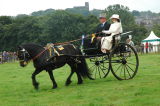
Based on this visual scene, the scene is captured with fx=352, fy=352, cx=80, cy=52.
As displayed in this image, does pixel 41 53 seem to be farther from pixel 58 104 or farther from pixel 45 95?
pixel 58 104

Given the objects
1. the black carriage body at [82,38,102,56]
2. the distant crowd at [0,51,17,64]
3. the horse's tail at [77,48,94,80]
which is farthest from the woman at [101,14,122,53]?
the distant crowd at [0,51,17,64]

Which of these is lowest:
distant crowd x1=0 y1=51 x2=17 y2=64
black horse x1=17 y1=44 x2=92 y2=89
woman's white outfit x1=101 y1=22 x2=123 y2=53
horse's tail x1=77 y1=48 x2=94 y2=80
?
distant crowd x1=0 y1=51 x2=17 y2=64

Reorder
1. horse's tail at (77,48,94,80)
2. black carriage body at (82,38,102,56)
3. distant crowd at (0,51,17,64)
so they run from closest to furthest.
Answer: black carriage body at (82,38,102,56), horse's tail at (77,48,94,80), distant crowd at (0,51,17,64)

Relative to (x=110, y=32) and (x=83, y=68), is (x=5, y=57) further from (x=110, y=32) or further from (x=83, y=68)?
(x=110, y=32)

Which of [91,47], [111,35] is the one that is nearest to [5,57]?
[91,47]

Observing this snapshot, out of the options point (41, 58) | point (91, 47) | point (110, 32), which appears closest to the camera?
point (41, 58)

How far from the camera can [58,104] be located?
901 centimetres

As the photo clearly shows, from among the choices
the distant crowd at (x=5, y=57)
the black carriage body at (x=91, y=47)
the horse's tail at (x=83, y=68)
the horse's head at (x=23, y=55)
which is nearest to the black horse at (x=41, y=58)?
the horse's head at (x=23, y=55)

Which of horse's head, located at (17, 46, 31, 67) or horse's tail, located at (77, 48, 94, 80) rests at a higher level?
horse's head, located at (17, 46, 31, 67)

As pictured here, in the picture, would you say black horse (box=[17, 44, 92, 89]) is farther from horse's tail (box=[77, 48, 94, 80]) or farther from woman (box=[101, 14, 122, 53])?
woman (box=[101, 14, 122, 53])

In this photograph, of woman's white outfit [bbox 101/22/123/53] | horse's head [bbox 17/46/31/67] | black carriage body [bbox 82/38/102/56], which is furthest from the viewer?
black carriage body [bbox 82/38/102/56]

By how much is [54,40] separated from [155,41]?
41652mm

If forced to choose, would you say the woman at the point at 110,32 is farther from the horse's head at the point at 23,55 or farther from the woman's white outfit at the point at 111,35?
the horse's head at the point at 23,55

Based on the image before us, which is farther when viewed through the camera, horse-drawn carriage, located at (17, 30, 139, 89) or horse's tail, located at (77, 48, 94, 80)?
horse's tail, located at (77, 48, 94, 80)
